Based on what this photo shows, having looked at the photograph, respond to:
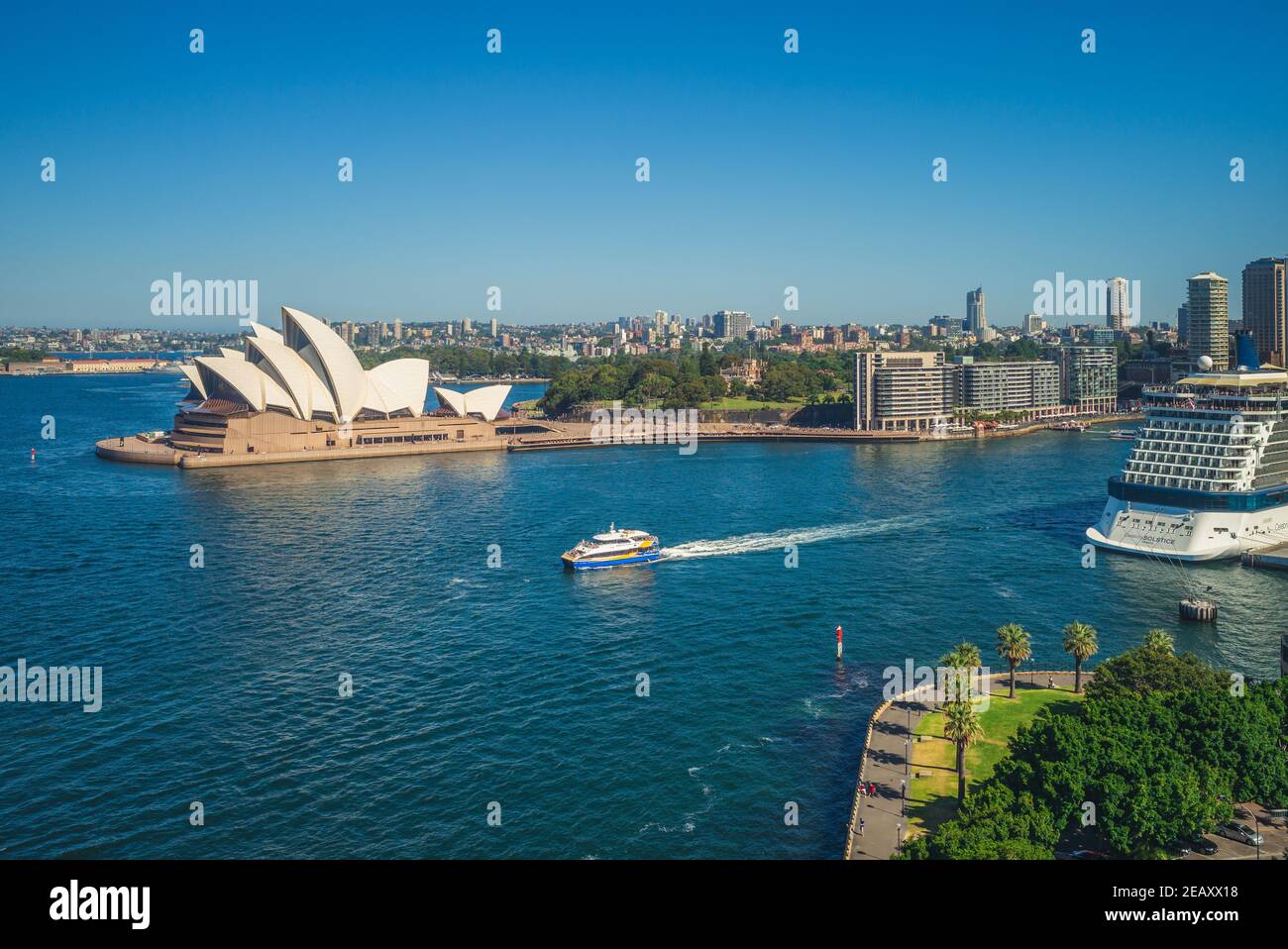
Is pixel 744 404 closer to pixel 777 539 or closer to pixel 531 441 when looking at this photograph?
pixel 531 441

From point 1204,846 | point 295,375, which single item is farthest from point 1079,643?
point 295,375

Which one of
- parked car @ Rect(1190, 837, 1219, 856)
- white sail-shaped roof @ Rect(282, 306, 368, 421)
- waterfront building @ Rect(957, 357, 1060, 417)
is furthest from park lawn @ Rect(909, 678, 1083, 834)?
waterfront building @ Rect(957, 357, 1060, 417)

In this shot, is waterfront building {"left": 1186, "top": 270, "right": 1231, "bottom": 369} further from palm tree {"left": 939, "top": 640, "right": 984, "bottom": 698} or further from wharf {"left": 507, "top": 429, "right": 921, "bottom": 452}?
palm tree {"left": 939, "top": 640, "right": 984, "bottom": 698}

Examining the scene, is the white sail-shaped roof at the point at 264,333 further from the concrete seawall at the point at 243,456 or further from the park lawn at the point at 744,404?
the park lawn at the point at 744,404

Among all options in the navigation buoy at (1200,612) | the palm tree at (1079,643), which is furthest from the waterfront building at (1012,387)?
the palm tree at (1079,643)

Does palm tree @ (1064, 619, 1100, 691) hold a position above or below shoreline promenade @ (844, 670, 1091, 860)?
above

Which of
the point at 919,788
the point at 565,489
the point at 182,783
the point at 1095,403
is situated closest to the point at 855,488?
the point at 565,489
